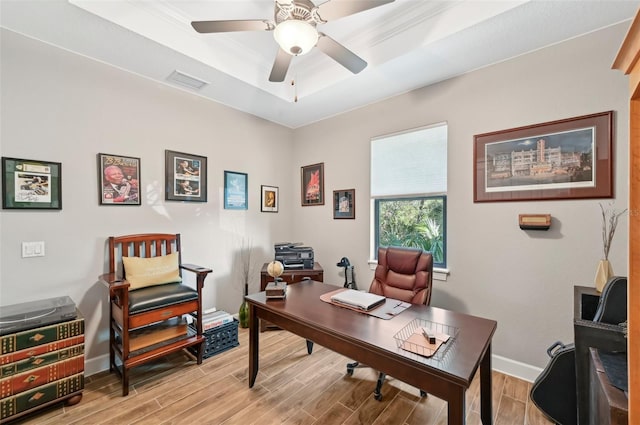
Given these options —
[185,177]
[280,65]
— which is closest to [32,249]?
[185,177]

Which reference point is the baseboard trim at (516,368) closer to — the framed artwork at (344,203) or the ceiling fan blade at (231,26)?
the framed artwork at (344,203)

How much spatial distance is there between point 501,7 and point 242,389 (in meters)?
3.31

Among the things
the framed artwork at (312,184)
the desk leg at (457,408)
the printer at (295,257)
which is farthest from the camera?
the framed artwork at (312,184)

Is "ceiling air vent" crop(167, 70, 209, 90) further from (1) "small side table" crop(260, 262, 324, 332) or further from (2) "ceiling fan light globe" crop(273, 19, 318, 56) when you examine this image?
(1) "small side table" crop(260, 262, 324, 332)

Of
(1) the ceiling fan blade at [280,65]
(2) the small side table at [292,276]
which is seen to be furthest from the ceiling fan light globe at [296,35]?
(2) the small side table at [292,276]

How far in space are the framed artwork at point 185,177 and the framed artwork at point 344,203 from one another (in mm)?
1618

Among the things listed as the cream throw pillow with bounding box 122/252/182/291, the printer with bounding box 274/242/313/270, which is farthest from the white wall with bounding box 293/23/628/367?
the cream throw pillow with bounding box 122/252/182/291

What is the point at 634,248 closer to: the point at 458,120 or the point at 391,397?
the point at 391,397

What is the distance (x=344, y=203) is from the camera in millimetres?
3514

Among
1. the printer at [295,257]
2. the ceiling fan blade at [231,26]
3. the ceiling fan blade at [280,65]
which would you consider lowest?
the printer at [295,257]

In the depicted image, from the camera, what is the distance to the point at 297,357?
2.60 m

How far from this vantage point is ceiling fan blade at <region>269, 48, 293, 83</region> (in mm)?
1902

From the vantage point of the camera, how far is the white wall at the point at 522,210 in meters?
1.95

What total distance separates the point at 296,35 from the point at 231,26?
1.49 feet
